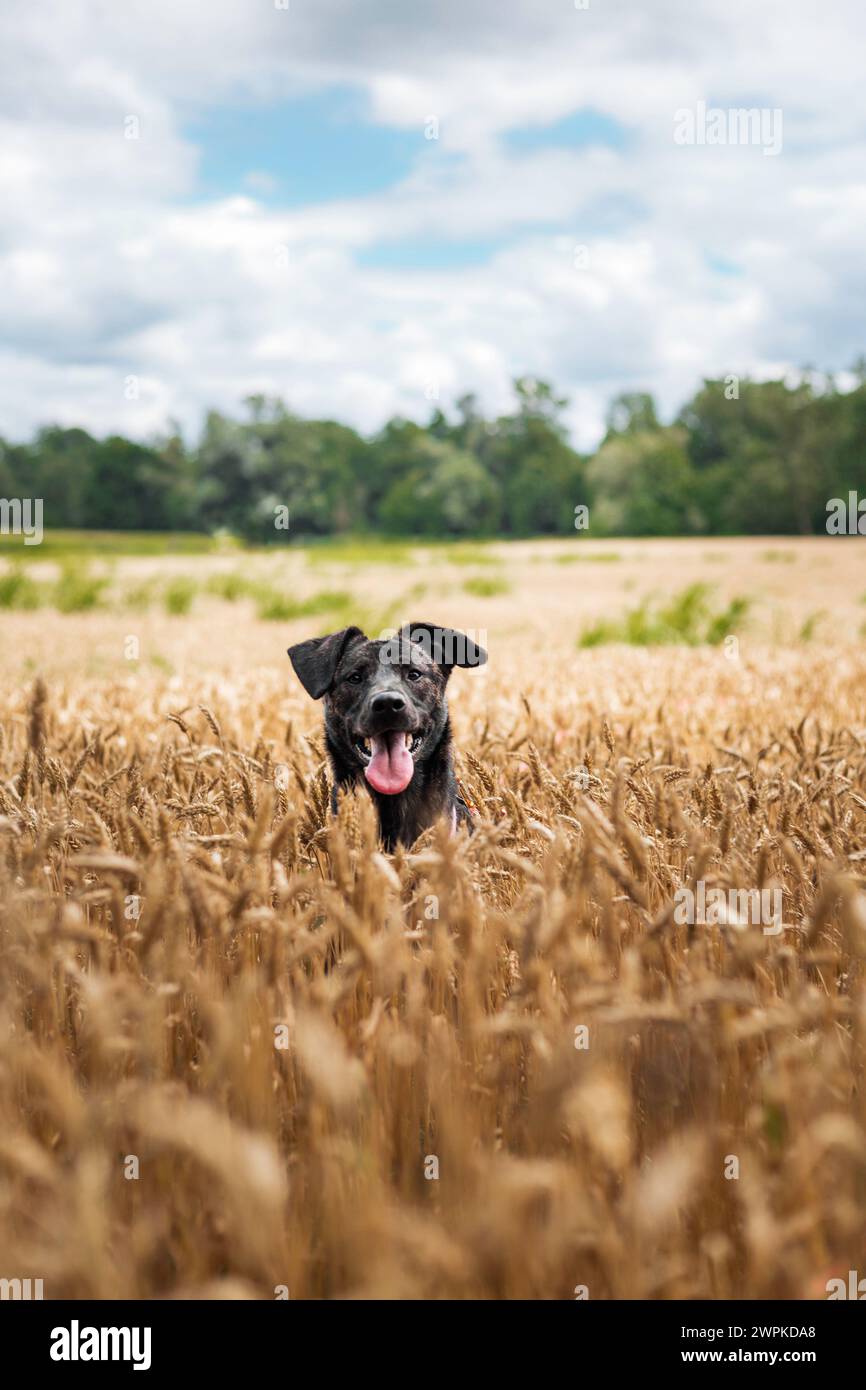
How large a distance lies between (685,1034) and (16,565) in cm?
2020

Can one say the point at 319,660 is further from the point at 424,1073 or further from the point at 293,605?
the point at 293,605

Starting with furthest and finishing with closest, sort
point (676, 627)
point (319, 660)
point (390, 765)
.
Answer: point (676, 627) → point (319, 660) → point (390, 765)

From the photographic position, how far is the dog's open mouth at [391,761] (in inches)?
176

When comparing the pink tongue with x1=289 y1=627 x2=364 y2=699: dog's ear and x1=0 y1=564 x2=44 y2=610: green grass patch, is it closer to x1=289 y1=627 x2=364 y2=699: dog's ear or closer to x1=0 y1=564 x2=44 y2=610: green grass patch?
x1=289 y1=627 x2=364 y2=699: dog's ear

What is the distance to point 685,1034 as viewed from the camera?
8.08 ft

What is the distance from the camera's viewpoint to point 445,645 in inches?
197

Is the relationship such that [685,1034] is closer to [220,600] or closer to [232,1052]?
[232,1052]

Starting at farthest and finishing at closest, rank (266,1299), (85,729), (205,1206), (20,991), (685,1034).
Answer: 1. (85,729)
2. (20,991)
3. (685,1034)
4. (205,1206)
5. (266,1299)

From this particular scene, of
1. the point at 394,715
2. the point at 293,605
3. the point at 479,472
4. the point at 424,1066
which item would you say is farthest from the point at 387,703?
the point at 479,472

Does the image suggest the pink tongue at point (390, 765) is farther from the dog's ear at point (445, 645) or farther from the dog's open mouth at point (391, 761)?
the dog's ear at point (445, 645)

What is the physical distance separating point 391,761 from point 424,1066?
7.30ft

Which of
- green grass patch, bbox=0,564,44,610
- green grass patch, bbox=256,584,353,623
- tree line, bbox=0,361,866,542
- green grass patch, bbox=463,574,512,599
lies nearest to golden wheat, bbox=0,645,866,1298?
green grass patch, bbox=256,584,353,623

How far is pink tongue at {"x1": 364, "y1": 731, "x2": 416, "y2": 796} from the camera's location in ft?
14.6
